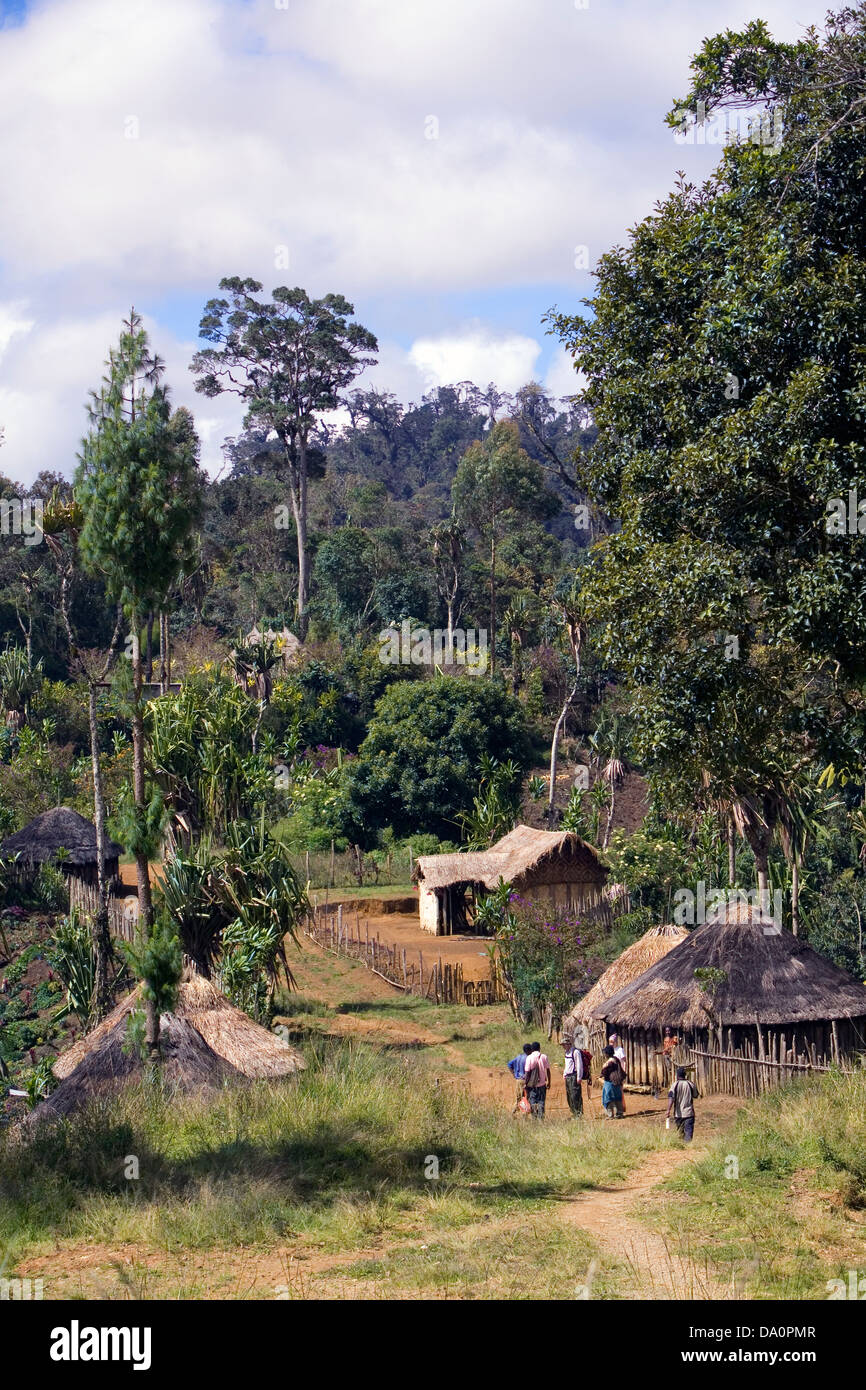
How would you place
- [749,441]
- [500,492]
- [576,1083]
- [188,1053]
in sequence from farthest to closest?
1. [500,492]
2. [576,1083]
3. [188,1053]
4. [749,441]

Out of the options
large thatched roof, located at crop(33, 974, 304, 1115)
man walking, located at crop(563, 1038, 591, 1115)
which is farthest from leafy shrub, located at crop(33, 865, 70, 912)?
man walking, located at crop(563, 1038, 591, 1115)

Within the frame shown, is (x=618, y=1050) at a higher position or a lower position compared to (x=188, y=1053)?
lower

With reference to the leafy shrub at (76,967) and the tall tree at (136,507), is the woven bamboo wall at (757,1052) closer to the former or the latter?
the tall tree at (136,507)

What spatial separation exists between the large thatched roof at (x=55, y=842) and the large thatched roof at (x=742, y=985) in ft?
47.9

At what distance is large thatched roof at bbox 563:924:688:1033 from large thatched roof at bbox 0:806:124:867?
1258cm

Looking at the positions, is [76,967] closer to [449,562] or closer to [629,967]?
[629,967]

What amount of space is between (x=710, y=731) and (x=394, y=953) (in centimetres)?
1436

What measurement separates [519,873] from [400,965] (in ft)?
12.9

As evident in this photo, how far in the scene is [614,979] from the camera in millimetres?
19281

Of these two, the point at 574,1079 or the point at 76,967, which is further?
the point at 76,967

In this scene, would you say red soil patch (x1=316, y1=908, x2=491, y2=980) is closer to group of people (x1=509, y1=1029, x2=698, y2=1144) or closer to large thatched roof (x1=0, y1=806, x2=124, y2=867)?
large thatched roof (x1=0, y1=806, x2=124, y2=867)

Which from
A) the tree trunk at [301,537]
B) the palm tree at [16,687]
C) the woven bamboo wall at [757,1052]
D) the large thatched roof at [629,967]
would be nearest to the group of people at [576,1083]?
the woven bamboo wall at [757,1052]

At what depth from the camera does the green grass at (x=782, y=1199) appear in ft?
24.8

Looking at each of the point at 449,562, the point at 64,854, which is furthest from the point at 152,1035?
the point at 449,562
